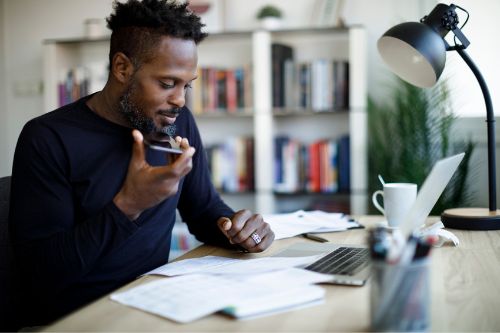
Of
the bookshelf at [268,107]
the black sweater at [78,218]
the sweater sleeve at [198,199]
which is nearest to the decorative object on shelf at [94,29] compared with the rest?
the bookshelf at [268,107]

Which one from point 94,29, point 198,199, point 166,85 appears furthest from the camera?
point 94,29

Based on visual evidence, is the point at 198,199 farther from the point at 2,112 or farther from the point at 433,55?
the point at 2,112

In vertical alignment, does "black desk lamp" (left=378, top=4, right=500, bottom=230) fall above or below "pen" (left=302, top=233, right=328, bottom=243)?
above

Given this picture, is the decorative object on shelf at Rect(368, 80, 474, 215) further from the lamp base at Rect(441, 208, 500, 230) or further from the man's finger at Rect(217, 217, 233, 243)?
the man's finger at Rect(217, 217, 233, 243)

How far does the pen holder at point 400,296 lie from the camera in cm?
69

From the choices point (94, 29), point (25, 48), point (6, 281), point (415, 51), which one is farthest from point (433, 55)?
point (25, 48)

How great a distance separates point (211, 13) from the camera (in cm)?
330

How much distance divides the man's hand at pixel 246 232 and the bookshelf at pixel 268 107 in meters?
1.80

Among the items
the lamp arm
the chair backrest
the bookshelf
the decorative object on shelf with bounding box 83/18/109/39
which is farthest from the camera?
the decorative object on shelf with bounding box 83/18/109/39

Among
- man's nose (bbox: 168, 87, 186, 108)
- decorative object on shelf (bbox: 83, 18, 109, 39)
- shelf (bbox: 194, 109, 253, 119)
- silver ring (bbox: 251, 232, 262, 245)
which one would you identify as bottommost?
silver ring (bbox: 251, 232, 262, 245)

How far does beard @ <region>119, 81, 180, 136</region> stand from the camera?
1.39 meters

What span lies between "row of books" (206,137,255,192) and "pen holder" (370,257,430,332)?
251cm

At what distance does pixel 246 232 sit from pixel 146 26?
558 mm

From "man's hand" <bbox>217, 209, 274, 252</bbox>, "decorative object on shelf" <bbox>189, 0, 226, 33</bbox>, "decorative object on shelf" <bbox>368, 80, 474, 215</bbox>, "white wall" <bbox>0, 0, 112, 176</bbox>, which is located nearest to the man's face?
"man's hand" <bbox>217, 209, 274, 252</bbox>
